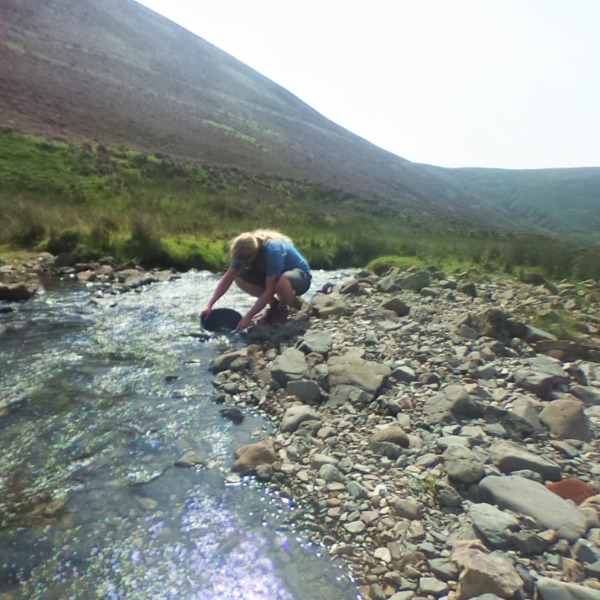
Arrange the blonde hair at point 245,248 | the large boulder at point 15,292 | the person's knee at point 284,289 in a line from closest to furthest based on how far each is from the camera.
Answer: the blonde hair at point 245,248, the person's knee at point 284,289, the large boulder at point 15,292

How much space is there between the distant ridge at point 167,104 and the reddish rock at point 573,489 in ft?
115

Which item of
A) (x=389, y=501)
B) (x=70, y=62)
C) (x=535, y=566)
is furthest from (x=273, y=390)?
(x=70, y=62)

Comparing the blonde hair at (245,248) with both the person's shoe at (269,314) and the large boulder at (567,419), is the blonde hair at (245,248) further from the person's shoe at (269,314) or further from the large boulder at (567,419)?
the large boulder at (567,419)

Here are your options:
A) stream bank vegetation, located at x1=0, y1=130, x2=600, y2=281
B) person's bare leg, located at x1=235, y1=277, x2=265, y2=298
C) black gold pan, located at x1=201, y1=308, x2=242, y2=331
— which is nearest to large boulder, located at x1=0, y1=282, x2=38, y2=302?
stream bank vegetation, located at x1=0, y1=130, x2=600, y2=281

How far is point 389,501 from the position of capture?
3.31 meters

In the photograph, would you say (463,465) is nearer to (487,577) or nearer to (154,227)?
(487,577)

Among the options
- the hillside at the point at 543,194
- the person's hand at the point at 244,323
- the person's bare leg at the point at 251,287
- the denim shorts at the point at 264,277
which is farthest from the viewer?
the hillside at the point at 543,194

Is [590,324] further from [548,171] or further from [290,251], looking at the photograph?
[548,171]

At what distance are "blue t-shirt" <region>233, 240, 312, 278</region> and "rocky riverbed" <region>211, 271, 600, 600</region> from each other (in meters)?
1.03

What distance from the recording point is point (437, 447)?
155 inches

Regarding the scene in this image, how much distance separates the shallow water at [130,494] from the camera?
273cm

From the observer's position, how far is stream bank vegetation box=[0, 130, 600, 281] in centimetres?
1205

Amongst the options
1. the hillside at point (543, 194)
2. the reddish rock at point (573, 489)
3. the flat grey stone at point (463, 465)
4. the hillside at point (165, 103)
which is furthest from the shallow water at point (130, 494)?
the hillside at point (543, 194)

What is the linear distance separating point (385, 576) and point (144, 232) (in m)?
11.7
